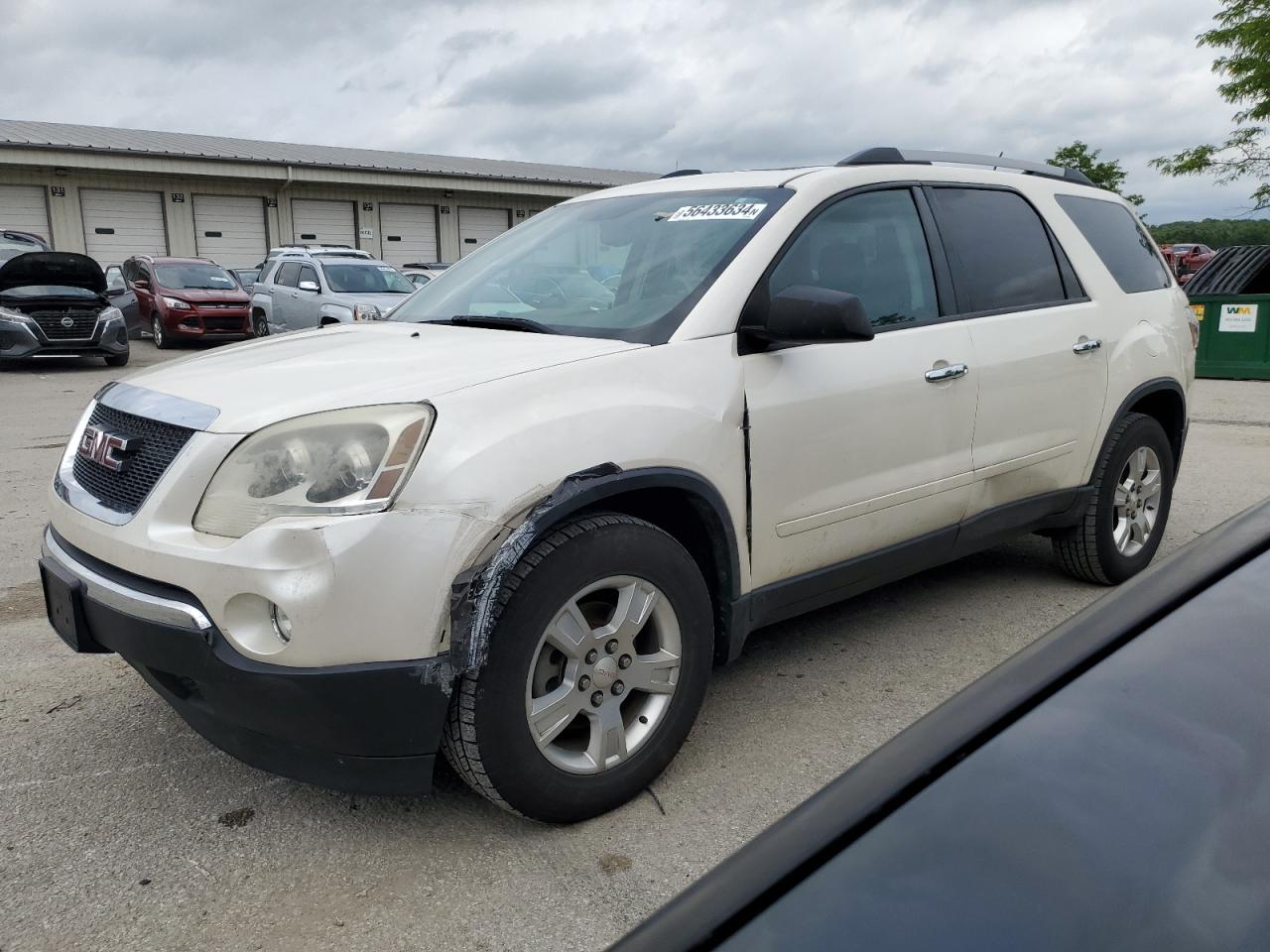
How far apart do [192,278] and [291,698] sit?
19.0m

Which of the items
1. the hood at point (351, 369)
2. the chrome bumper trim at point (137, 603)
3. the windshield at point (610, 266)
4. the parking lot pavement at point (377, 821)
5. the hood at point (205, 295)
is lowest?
the parking lot pavement at point (377, 821)

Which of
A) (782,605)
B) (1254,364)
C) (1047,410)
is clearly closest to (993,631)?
(1047,410)

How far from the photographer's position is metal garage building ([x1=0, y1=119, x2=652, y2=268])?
27.5 m

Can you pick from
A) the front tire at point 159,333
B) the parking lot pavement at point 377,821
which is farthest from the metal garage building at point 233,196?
the parking lot pavement at point 377,821

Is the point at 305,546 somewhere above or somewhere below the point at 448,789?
above

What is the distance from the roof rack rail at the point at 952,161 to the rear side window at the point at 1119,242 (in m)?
0.14

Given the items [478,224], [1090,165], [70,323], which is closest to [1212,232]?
[1090,165]

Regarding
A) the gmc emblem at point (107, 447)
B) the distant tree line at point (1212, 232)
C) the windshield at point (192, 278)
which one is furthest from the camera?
the distant tree line at point (1212, 232)

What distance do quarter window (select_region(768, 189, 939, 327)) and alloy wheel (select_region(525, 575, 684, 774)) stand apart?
113cm

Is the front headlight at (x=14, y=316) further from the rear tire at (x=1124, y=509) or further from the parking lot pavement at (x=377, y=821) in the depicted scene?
the rear tire at (x=1124, y=509)

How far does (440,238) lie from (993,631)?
1282 inches

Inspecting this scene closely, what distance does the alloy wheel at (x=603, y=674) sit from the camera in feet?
8.25

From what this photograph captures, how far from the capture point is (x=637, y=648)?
108 inches

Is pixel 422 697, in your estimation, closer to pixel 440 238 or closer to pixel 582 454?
pixel 582 454
